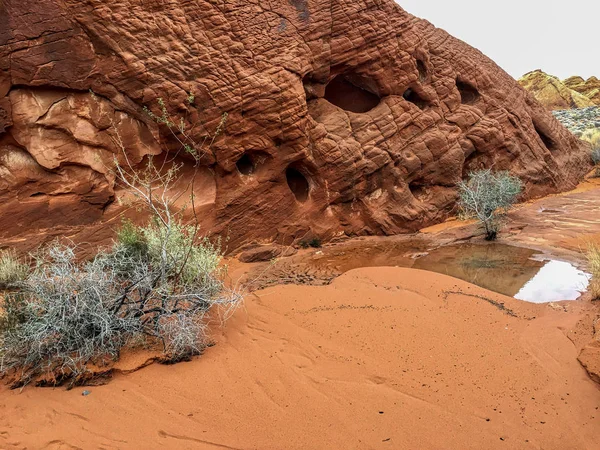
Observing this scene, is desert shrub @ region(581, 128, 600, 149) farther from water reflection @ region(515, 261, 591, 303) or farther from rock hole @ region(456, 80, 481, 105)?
water reflection @ region(515, 261, 591, 303)

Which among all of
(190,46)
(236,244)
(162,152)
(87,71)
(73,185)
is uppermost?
(190,46)

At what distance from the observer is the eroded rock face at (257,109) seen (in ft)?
21.9

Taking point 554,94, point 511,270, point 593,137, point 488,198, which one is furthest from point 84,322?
point 554,94

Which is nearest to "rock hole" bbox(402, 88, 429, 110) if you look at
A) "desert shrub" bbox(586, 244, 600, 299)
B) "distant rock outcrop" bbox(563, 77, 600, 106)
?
"desert shrub" bbox(586, 244, 600, 299)

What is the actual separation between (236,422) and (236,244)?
16.9ft

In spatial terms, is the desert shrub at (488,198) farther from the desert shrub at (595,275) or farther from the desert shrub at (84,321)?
the desert shrub at (84,321)

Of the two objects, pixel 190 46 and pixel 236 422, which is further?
pixel 190 46

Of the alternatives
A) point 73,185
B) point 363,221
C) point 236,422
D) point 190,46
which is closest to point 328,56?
point 190,46

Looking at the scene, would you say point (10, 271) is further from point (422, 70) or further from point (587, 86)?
point (587, 86)

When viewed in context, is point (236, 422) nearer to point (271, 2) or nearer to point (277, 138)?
point (277, 138)

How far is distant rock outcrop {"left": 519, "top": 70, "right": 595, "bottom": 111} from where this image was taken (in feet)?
106

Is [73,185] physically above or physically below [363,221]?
above

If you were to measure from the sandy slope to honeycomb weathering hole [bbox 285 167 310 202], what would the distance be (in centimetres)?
436

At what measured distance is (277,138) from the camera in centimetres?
824
